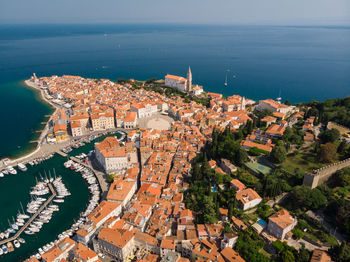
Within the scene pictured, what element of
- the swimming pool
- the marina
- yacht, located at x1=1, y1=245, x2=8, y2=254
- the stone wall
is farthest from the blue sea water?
the stone wall

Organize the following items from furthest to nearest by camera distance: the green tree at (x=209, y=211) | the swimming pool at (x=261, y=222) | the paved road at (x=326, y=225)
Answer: the green tree at (x=209, y=211), the swimming pool at (x=261, y=222), the paved road at (x=326, y=225)

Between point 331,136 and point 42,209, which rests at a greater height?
point 331,136

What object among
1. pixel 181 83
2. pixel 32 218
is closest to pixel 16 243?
pixel 32 218

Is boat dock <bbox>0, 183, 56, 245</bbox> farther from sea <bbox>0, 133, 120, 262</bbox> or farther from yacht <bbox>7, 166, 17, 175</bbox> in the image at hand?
yacht <bbox>7, 166, 17, 175</bbox>

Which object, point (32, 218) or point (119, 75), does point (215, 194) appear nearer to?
point (32, 218)

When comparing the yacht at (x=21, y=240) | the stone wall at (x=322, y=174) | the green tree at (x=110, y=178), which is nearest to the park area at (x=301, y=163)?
the stone wall at (x=322, y=174)

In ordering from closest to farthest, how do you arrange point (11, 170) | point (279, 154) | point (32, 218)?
1. point (32, 218)
2. point (279, 154)
3. point (11, 170)

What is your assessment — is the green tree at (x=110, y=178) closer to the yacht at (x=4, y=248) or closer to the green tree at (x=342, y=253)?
the yacht at (x=4, y=248)
